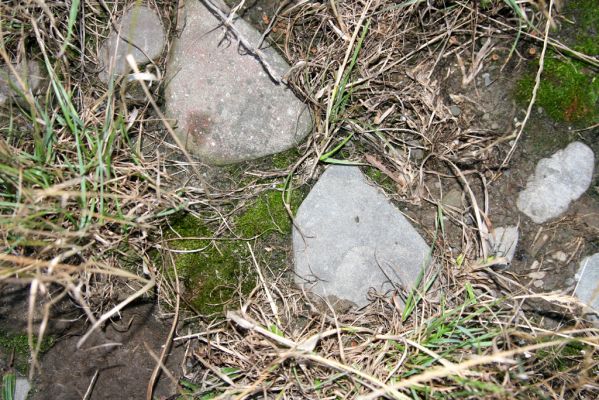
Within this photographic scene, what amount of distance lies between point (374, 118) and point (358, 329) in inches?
28.7

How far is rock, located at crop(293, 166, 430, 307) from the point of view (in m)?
1.88

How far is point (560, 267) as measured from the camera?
6.28 ft

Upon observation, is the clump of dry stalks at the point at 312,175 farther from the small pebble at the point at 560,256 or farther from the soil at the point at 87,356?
the small pebble at the point at 560,256

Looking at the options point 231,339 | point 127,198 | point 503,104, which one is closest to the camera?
point 127,198

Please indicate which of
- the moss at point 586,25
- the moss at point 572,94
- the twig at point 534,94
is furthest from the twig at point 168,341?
the moss at point 586,25

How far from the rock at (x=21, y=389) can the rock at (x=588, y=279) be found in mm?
1852

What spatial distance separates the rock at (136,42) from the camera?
1924 millimetres

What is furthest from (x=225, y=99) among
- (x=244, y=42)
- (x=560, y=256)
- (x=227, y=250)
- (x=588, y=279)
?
(x=588, y=279)

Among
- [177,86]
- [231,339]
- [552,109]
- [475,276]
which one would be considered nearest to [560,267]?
[475,276]

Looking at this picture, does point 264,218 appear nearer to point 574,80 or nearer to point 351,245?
point 351,245

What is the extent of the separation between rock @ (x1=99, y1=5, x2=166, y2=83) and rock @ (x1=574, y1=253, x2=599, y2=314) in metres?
1.64

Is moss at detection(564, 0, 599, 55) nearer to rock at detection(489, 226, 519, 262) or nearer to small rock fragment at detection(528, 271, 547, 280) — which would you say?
rock at detection(489, 226, 519, 262)

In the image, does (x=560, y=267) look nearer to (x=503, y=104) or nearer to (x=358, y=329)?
(x=503, y=104)

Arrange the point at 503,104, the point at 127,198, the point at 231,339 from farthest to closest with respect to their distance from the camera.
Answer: the point at 503,104 → the point at 231,339 → the point at 127,198
